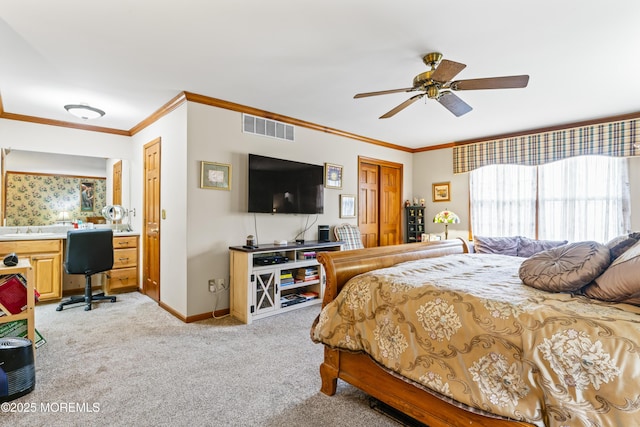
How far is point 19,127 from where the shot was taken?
4.14 metres

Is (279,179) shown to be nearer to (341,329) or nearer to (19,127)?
(341,329)

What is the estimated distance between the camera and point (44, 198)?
175 inches

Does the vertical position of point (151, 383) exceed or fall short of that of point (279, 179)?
it falls short

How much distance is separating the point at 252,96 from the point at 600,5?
291cm

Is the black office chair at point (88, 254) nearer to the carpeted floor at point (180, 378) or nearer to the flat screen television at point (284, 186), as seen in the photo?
the carpeted floor at point (180, 378)

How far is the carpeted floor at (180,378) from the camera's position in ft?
6.02

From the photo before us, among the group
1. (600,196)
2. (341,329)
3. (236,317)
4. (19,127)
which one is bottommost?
(236,317)

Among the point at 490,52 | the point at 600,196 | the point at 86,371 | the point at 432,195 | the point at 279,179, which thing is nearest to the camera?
the point at 86,371

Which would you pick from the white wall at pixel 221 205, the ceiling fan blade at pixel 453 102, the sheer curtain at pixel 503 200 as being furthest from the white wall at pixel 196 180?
the ceiling fan blade at pixel 453 102

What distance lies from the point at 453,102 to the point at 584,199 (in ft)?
10.5

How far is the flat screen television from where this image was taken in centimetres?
383

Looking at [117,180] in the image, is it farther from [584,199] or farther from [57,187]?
[584,199]

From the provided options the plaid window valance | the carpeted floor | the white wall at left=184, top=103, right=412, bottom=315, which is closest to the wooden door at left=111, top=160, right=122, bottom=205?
the carpeted floor

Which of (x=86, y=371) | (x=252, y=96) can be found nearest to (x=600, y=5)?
(x=252, y=96)
